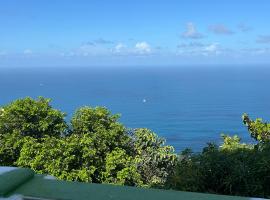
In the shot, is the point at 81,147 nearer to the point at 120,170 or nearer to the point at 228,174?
the point at 120,170

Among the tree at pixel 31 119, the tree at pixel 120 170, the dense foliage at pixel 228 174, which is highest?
the dense foliage at pixel 228 174

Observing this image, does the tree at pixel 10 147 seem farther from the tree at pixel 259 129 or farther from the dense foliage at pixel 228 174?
the dense foliage at pixel 228 174

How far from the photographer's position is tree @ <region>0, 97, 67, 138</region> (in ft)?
55.5

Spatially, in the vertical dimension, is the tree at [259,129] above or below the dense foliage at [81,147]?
above

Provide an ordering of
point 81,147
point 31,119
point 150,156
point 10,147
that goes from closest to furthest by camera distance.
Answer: point 81,147, point 10,147, point 150,156, point 31,119

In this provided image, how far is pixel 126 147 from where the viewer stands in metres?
17.0

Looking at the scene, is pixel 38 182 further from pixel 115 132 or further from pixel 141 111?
pixel 141 111

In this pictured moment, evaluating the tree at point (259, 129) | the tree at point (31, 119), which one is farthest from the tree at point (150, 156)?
the tree at point (259, 129)

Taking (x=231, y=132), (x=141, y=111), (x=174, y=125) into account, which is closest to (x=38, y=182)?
(x=231, y=132)

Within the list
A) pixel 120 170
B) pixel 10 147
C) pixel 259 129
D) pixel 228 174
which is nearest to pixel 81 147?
pixel 120 170

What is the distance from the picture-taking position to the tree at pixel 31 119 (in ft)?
55.5

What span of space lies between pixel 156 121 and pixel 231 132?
20.0 meters

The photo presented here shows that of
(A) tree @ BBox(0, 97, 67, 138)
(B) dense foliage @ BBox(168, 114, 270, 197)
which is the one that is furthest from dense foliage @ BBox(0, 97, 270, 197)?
(B) dense foliage @ BBox(168, 114, 270, 197)

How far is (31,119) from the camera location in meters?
17.2
